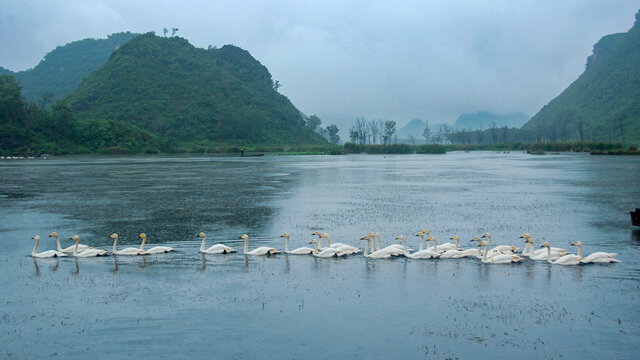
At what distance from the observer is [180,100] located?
152250mm

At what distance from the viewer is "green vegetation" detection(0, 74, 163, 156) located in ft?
331

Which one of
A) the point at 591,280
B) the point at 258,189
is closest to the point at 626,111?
the point at 258,189

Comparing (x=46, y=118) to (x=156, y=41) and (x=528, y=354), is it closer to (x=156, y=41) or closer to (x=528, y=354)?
(x=156, y=41)

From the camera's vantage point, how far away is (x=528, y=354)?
31.7ft

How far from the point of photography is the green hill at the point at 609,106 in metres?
145

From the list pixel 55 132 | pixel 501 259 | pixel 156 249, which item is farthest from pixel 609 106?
pixel 156 249

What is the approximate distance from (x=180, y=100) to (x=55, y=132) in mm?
46395

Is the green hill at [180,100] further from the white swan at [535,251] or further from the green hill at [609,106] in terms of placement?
the white swan at [535,251]

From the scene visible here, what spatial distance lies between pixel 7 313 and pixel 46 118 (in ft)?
369

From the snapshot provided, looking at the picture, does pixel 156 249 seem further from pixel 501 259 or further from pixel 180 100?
pixel 180 100

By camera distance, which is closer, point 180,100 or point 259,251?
point 259,251

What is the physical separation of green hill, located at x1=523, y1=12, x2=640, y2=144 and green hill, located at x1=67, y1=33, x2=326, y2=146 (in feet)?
276

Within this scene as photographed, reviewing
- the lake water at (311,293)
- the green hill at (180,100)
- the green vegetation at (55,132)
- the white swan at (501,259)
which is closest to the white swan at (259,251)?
the lake water at (311,293)

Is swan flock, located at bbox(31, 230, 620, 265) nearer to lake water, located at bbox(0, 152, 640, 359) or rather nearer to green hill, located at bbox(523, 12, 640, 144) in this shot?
lake water, located at bbox(0, 152, 640, 359)
